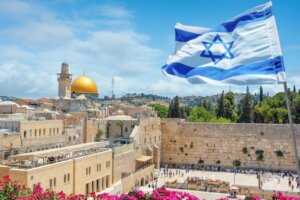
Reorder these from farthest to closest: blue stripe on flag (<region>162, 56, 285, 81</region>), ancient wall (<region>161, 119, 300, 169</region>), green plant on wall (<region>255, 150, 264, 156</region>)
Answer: green plant on wall (<region>255, 150, 264, 156</region>) → ancient wall (<region>161, 119, 300, 169</region>) → blue stripe on flag (<region>162, 56, 285, 81</region>)

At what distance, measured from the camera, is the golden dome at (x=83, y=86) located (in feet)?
173

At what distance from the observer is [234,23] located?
754cm

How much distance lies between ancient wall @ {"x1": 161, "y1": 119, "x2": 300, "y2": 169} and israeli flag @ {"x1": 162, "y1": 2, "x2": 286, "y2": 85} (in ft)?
107

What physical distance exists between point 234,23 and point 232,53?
64 cm

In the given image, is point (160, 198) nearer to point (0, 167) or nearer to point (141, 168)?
point (0, 167)

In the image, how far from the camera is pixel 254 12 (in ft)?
23.6

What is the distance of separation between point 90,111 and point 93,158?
53.2 feet

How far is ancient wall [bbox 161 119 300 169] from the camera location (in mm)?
38219

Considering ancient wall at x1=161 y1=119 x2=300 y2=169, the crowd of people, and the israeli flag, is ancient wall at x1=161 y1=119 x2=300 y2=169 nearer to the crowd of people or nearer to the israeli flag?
the crowd of people

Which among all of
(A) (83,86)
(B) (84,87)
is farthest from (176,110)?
(A) (83,86)

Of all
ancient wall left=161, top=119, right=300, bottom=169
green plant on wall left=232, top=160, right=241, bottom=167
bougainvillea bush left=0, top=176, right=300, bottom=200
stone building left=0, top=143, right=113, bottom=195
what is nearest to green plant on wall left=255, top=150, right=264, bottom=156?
ancient wall left=161, top=119, right=300, bottom=169

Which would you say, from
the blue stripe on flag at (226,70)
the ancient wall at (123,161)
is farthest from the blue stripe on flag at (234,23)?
the ancient wall at (123,161)

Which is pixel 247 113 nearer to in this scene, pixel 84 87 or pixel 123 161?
pixel 84 87

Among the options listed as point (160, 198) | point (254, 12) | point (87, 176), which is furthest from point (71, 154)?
point (254, 12)
